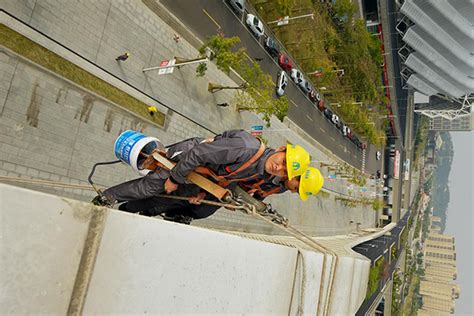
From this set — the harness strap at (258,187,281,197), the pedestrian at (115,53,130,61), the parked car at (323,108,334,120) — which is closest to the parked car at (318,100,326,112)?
the parked car at (323,108,334,120)

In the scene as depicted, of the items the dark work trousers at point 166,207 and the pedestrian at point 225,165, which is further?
the dark work trousers at point 166,207

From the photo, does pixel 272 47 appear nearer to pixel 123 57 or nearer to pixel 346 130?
pixel 123 57

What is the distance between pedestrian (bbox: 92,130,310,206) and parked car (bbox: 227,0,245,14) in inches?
701

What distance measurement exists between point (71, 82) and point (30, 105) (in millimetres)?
1590

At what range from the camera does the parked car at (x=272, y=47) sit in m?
24.5

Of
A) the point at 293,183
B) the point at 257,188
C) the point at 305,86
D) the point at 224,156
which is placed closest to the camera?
the point at 224,156

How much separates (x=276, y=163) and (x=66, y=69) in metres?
8.94

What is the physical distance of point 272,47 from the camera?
24875 mm

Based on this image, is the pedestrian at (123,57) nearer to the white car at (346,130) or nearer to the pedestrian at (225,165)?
the pedestrian at (225,165)

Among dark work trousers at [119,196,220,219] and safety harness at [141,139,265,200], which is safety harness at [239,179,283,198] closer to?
safety harness at [141,139,265,200]

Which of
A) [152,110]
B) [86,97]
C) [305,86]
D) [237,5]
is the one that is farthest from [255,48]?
[86,97]

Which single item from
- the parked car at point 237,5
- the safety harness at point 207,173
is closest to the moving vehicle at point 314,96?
the parked car at point 237,5

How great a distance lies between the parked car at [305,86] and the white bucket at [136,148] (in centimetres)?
2445

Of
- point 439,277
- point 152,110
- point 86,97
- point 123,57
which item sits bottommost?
point 439,277
